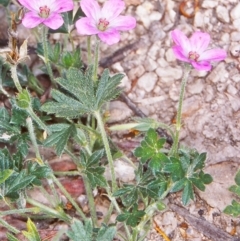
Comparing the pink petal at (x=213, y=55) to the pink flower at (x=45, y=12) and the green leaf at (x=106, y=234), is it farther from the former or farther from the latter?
the green leaf at (x=106, y=234)

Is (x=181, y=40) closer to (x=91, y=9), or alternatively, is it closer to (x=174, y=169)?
(x=91, y=9)

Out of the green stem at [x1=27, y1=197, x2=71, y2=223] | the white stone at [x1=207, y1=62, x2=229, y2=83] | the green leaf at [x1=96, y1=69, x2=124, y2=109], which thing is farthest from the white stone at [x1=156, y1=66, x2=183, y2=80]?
the green stem at [x1=27, y1=197, x2=71, y2=223]

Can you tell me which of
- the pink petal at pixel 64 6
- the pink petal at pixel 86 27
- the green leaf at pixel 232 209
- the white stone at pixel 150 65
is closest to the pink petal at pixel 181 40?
the pink petal at pixel 86 27

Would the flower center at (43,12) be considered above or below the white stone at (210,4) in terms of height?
above

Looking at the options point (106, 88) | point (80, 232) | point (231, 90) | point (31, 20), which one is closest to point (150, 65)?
point (231, 90)

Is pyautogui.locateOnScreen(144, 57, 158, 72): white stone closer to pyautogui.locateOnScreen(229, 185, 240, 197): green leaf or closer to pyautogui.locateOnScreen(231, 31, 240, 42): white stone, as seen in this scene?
pyautogui.locateOnScreen(231, 31, 240, 42): white stone

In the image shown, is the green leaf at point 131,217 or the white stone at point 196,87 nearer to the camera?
the green leaf at point 131,217

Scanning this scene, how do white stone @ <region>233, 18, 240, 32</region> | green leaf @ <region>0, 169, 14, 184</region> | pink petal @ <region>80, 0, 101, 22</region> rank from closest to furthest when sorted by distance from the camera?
green leaf @ <region>0, 169, 14, 184</region> → pink petal @ <region>80, 0, 101, 22</region> → white stone @ <region>233, 18, 240, 32</region>
